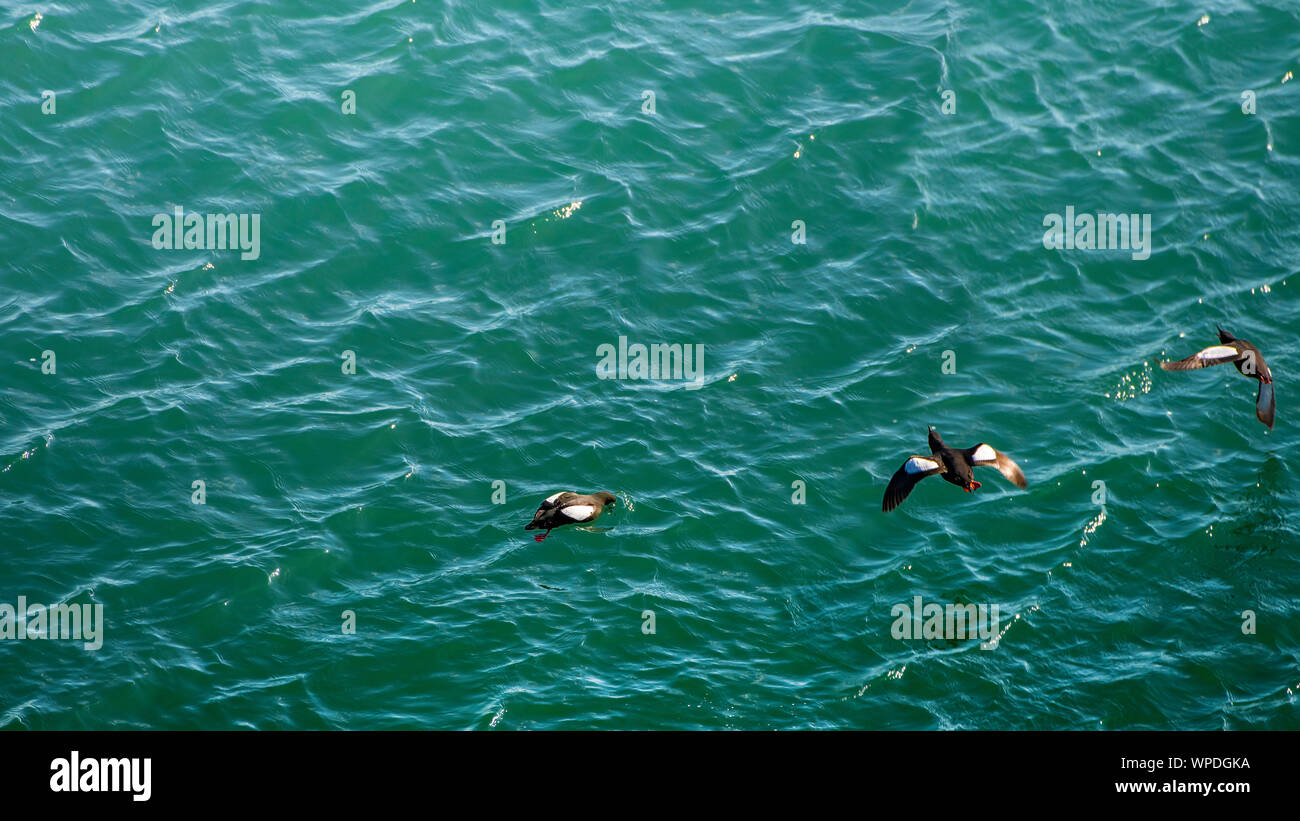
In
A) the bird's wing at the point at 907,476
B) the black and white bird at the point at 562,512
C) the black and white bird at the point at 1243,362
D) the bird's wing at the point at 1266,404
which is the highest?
the black and white bird at the point at 1243,362

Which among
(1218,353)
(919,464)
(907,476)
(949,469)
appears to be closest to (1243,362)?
(1218,353)

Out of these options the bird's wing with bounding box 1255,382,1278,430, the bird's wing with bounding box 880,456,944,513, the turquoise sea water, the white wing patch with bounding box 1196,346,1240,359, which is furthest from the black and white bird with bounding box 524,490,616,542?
the bird's wing with bounding box 1255,382,1278,430

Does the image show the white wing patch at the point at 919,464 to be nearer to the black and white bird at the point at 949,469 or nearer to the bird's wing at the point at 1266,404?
the black and white bird at the point at 949,469

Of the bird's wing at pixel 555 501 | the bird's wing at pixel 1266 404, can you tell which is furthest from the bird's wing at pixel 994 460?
the bird's wing at pixel 555 501

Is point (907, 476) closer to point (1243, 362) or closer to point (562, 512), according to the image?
point (562, 512)
